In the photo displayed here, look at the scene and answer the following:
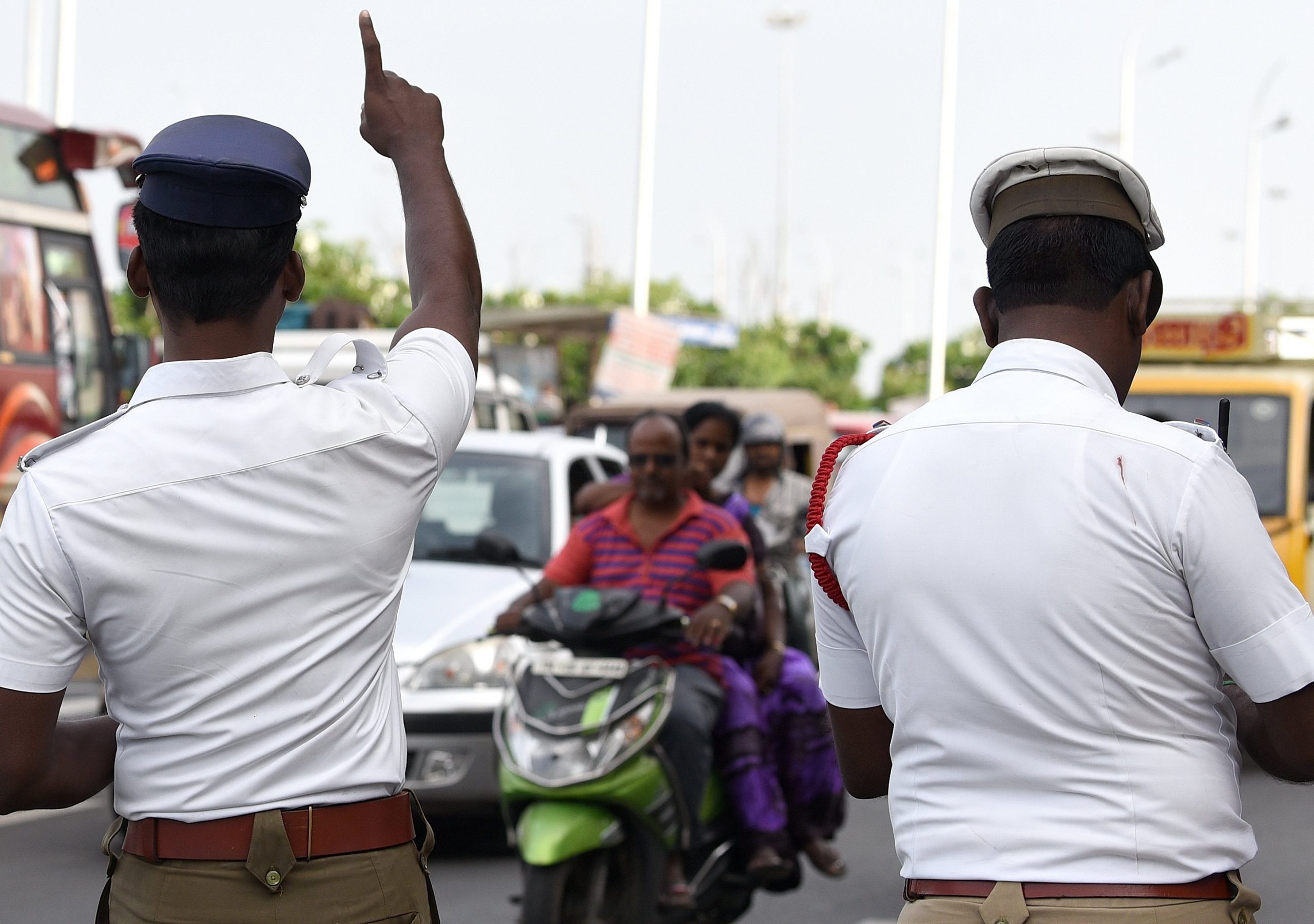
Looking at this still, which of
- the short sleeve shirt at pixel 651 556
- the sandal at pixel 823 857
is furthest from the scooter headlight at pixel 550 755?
the sandal at pixel 823 857

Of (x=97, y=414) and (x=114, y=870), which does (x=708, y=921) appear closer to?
(x=114, y=870)

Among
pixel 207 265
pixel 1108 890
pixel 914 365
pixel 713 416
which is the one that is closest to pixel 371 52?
pixel 207 265

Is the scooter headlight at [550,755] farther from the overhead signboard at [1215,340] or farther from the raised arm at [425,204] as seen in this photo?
the overhead signboard at [1215,340]

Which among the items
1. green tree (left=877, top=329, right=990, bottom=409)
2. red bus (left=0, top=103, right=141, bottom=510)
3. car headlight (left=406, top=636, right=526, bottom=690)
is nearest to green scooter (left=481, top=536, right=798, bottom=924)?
car headlight (left=406, top=636, right=526, bottom=690)

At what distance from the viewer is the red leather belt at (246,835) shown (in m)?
2.13

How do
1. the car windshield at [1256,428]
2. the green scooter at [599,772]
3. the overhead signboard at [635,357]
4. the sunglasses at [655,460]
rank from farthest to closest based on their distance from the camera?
the overhead signboard at [635,357] → the car windshield at [1256,428] → the sunglasses at [655,460] → the green scooter at [599,772]

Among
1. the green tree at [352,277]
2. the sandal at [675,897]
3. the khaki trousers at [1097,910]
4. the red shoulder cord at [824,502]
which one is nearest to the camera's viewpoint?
the khaki trousers at [1097,910]

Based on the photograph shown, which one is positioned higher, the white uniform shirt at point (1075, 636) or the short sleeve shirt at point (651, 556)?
the white uniform shirt at point (1075, 636)

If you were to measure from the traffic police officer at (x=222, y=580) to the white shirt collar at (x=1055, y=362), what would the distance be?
801 mm

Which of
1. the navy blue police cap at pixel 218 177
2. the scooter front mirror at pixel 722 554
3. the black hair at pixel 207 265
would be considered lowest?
the scooter front mirror at pixel 722 554

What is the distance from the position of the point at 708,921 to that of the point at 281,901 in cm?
366

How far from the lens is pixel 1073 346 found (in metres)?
2.18

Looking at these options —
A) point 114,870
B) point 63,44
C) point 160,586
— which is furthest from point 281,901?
point 63,44

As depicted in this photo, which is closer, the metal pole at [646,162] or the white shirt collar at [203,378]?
the white shirt collar at [203,378]
